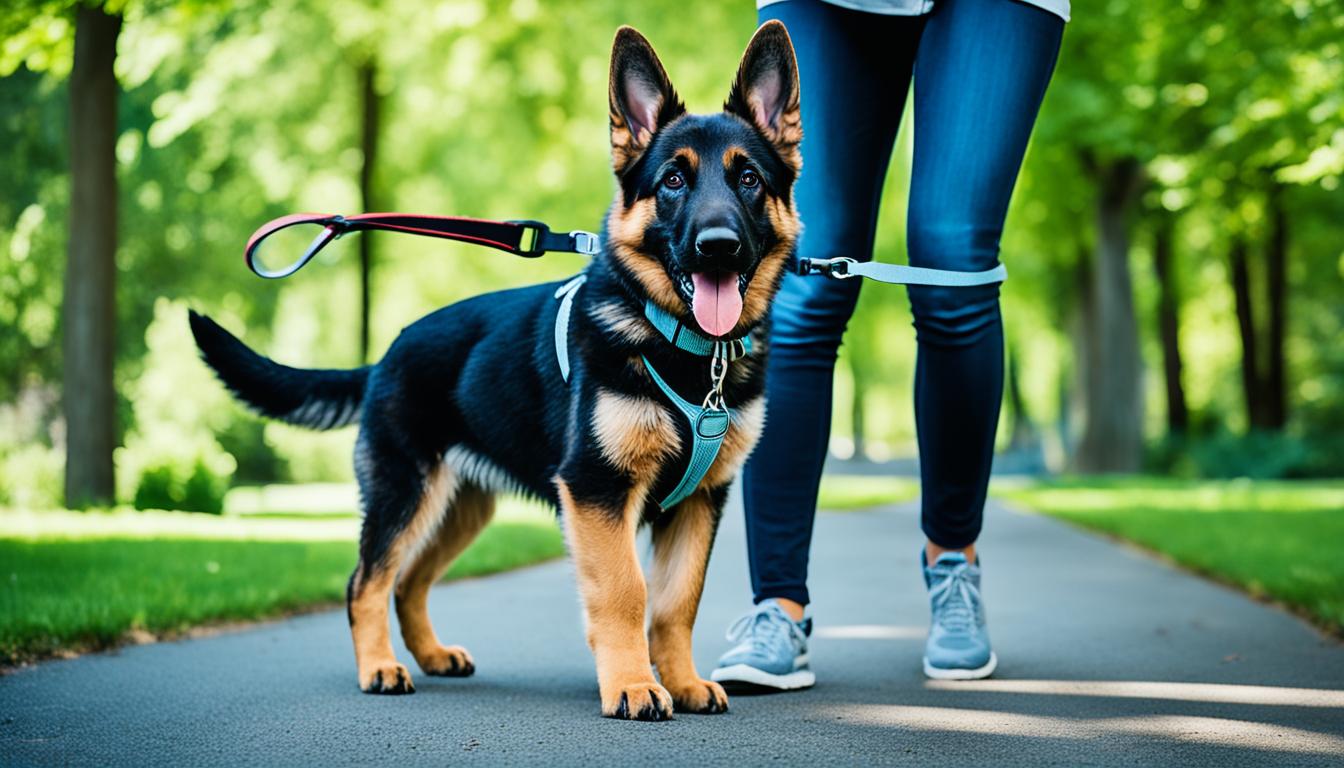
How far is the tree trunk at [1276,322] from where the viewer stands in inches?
1017

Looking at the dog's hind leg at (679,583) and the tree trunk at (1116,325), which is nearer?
the dog's hind leg at (679,583)

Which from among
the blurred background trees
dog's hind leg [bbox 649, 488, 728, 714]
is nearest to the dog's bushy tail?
dog's hind leg [bbox 649, 488, 728, 714]

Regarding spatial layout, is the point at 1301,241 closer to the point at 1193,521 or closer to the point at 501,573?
the point at 1193,521

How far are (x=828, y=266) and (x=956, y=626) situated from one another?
125 cm

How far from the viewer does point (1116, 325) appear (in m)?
21.8

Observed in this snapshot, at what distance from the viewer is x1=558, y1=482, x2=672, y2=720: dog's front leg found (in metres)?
3.41

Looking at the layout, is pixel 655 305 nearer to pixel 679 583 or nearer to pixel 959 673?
pixel 679 583

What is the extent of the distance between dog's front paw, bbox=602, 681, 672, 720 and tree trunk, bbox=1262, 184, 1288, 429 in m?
24.7

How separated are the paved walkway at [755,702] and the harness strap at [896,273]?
127cm

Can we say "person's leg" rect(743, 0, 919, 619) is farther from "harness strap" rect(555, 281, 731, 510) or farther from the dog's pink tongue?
the dog's pink tongue

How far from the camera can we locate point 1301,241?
27234 mm

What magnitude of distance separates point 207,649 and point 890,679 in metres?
2.53

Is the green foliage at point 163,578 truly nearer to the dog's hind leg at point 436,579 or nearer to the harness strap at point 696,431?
the dog's hind leg at point 436,579

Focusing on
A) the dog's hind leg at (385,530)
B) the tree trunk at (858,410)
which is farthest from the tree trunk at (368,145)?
the tree trunk at (858,410)
